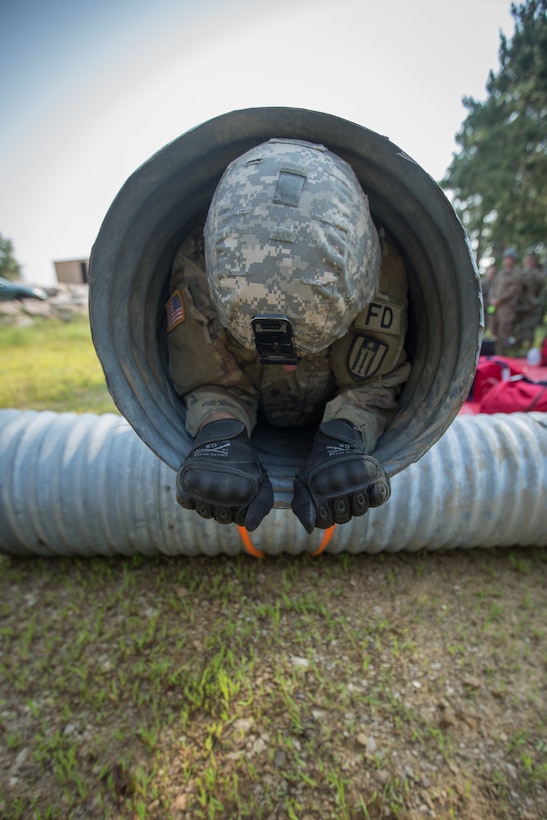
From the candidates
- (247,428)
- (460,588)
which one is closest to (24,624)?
(247,428)

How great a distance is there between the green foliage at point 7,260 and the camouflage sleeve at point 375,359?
3097 cm

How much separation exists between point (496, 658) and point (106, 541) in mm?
1803

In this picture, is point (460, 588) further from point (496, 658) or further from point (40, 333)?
point (40, 333)

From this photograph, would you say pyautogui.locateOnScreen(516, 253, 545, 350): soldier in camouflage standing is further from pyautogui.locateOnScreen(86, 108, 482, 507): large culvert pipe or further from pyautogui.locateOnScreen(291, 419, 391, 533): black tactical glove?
pyautogui.locateOnScreen(291, 419, 391, 533): black tactical glove

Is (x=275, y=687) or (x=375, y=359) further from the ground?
(x=375, y=359)

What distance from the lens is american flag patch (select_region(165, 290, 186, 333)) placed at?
5.51 ft

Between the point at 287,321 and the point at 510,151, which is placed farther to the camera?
the point at 510,151

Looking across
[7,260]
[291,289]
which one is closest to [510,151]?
[291,289]

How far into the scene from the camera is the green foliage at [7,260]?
93.3ft

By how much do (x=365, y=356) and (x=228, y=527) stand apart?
3.57 feet

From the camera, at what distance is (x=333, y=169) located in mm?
1290

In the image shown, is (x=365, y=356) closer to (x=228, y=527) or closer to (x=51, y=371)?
(x=228, y=527)

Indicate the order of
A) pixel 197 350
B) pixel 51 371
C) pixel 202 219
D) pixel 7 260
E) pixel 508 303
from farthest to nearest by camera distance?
pixel 7 260 → pixel 508 303 → pixel 51 371 → pixel 202 219 → pixel 197 350

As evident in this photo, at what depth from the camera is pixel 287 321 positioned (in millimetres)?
1211
